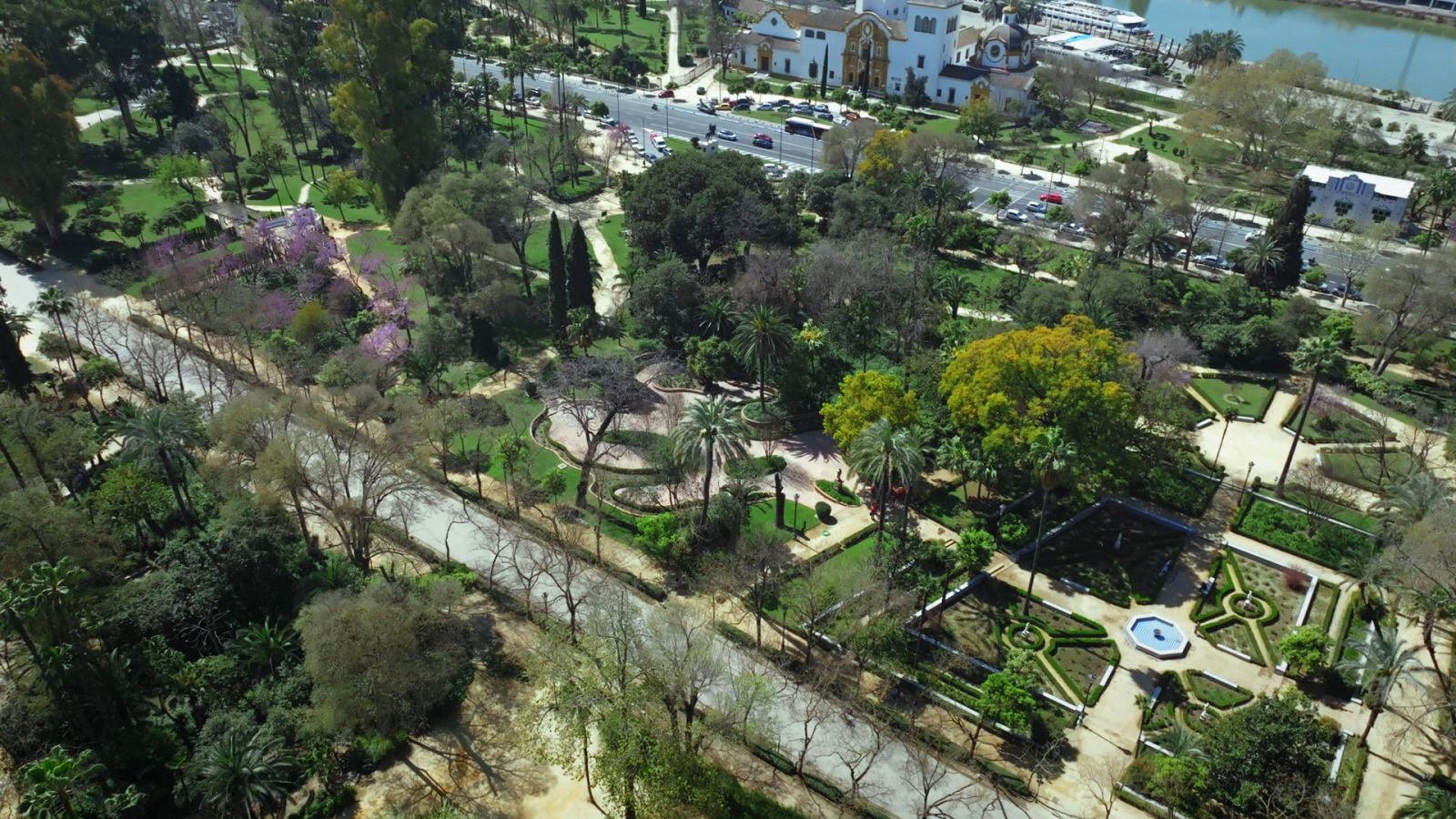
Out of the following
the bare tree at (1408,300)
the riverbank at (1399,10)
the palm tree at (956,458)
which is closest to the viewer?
the palm tree at (956,458)

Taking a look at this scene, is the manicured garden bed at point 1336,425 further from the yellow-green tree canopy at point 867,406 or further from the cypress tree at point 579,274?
the cypress tree at point 579,274

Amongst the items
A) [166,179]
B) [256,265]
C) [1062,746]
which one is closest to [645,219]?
[256,265]

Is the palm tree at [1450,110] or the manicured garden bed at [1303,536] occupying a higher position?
the palm tree at [1450,110]

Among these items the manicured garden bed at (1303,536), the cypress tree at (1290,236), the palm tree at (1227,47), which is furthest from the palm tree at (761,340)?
the palm tree at (1227,47)

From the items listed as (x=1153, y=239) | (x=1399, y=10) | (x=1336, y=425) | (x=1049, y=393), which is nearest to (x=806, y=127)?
(x=1153, y=239)

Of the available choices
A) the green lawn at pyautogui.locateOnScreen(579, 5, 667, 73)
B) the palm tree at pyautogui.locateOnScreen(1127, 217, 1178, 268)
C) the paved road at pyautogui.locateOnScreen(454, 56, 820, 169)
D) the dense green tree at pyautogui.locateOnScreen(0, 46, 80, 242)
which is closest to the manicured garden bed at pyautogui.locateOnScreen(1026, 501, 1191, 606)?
the palm tree at pyautogui.locateOnScreen(1127, 217, 1178, 268)

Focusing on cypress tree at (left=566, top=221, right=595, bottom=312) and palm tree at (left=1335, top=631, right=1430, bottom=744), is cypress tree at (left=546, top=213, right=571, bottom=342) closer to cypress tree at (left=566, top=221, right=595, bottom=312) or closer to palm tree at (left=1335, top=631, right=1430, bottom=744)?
cypress tree at (left=566, top=221, right=595, bottom=312)

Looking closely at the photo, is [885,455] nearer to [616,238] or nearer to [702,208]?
[702,208]
